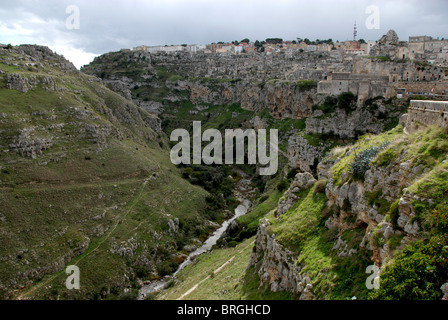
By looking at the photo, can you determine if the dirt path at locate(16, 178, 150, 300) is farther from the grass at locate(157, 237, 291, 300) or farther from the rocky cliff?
the rocky cliff

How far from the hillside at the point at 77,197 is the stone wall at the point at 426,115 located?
3655 centimetres

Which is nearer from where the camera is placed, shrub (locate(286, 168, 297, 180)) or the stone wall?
the stone wall

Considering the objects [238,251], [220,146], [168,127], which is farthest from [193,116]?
[238,251]

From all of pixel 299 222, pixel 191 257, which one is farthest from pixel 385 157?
pixel 191 257

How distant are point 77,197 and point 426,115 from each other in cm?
4597

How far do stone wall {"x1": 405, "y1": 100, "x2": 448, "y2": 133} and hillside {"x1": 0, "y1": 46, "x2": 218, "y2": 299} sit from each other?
1439 inches

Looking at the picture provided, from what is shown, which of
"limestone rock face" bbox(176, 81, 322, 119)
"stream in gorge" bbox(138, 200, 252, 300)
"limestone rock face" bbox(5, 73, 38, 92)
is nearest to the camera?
"stream in gorge" bbox(138, 200, 252, 300)

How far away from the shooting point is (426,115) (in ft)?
60.7

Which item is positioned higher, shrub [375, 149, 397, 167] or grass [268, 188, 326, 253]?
shrub [375, 149, 397, 167]

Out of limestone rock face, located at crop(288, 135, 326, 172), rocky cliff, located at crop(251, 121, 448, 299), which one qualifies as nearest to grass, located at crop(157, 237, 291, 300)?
rocky cliff, located at crop(251, 121, 448, 299)

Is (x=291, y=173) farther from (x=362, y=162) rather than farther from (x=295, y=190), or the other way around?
(x=362, y=162)

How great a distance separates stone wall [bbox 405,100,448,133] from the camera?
54.0ft

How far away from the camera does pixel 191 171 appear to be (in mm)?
79125

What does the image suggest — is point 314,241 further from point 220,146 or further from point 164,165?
point 220,146
